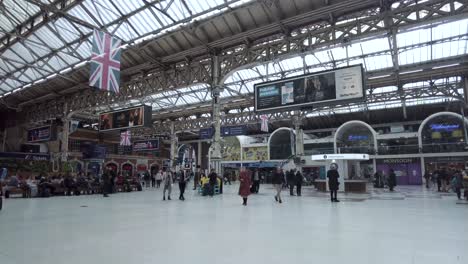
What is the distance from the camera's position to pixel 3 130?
32.5 metres

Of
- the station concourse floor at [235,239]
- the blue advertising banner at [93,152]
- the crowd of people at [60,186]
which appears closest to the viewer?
the station concourse floor at [235,239]

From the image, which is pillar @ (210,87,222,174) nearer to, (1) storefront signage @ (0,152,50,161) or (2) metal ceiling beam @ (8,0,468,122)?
(2) metal ceiling beam @ (8,0,468,122)

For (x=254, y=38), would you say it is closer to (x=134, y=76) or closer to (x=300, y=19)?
(x=300, y=19)

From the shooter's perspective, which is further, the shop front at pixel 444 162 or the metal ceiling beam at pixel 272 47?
the shop front at pixel 444 162

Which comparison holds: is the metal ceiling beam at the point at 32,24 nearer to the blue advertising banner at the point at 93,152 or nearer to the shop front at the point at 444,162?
the blue advertising banner at the point at 93,152

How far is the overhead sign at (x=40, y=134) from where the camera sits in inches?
967

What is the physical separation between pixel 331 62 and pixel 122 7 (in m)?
12.8

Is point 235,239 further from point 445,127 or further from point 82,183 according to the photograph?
point 445,127

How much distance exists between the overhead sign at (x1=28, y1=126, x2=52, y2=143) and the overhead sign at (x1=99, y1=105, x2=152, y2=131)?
7.31m

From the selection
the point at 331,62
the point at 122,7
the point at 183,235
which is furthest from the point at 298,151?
the point at 183,235

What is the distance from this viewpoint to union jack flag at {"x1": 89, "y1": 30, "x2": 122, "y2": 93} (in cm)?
1155

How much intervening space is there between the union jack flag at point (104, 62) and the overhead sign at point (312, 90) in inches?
249

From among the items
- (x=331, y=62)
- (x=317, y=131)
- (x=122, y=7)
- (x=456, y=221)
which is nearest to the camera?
(x=456, y=221)

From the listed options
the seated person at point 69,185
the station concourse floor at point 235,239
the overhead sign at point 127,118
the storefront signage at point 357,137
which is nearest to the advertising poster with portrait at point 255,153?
the storefront signage at point 357,137
